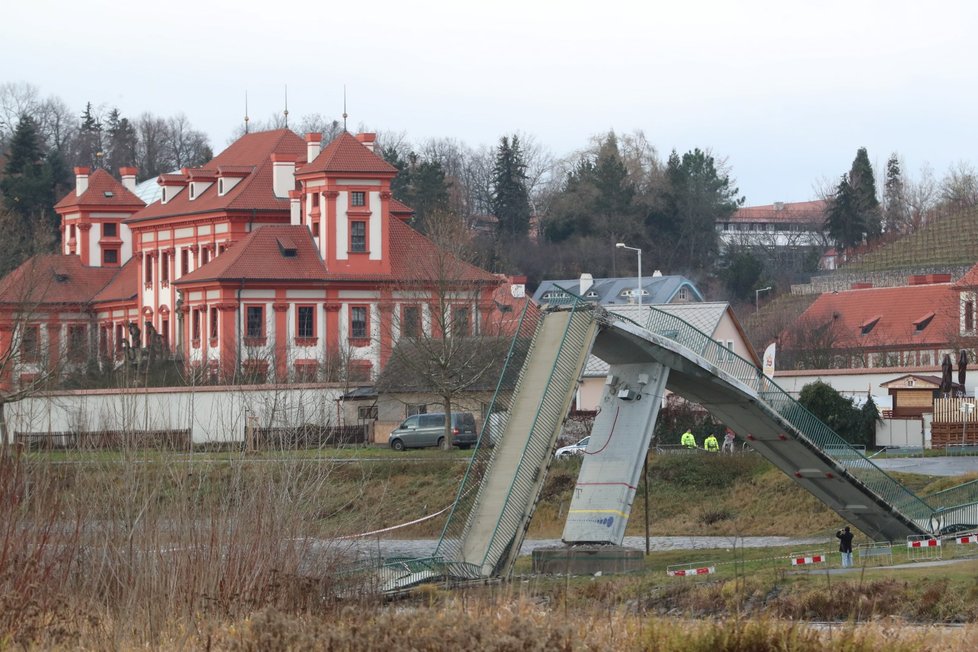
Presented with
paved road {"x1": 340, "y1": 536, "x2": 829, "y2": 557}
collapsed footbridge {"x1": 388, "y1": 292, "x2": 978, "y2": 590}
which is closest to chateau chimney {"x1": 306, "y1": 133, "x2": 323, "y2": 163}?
paved road {"x1": 340, "y1": 536, "x2": 829, "y2": 557}

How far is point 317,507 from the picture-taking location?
26.6 metres

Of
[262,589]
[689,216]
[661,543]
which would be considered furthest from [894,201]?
[262,589]

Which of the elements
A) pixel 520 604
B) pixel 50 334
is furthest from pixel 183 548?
pixel 50 334

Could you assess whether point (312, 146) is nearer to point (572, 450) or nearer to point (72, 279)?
point (72, 279)

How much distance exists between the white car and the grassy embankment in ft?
70.4

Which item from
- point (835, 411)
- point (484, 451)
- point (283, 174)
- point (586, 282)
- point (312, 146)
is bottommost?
point (835, 411)

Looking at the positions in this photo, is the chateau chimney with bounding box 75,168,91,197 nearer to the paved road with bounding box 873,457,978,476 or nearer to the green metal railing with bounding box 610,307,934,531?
the paved road with bounding box 873,457,978,476

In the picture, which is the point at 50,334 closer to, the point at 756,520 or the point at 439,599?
the point at 756,520

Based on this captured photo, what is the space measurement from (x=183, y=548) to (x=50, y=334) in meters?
54.1

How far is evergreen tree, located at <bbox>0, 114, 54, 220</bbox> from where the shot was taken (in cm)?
12362

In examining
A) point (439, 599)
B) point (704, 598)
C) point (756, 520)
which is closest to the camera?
point (439, 599)

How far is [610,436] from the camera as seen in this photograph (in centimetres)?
3434

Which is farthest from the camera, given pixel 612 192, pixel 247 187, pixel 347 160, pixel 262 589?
pixel 612 192

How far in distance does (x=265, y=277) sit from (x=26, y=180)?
41091 mm
